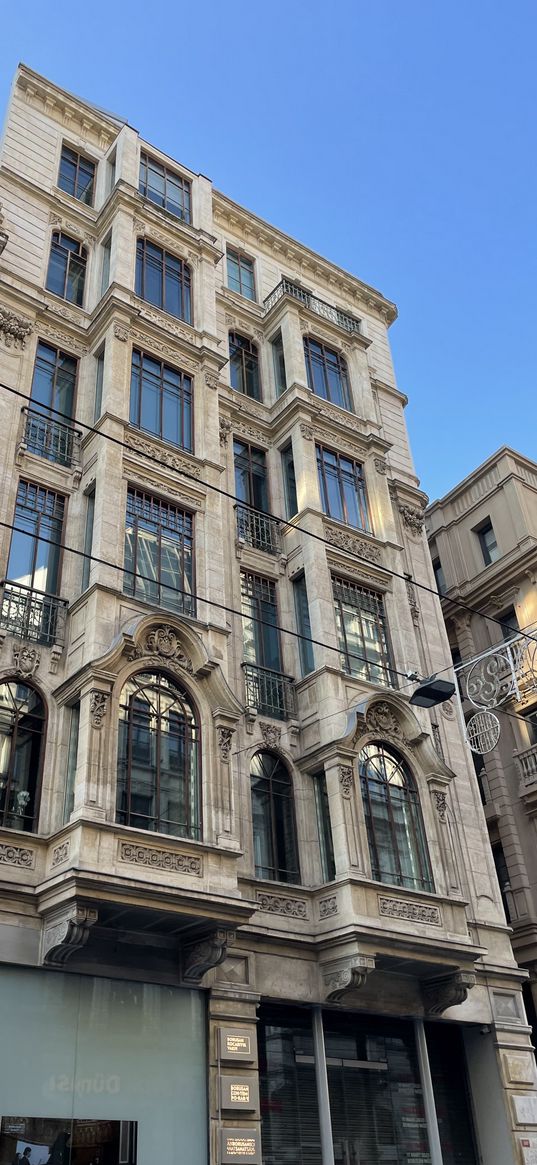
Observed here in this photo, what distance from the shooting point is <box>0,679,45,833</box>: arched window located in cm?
1747

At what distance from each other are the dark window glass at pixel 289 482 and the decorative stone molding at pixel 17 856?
40.2ft

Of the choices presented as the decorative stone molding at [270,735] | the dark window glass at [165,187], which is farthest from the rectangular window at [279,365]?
the decorative stone molding at [270,735]

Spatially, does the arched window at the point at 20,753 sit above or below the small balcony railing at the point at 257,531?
below

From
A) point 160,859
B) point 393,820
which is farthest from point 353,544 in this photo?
point 160,859

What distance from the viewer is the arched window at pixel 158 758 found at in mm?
17781

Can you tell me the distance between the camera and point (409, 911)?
66.4ft

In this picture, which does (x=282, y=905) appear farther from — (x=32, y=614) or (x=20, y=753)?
(x=32, y=614)

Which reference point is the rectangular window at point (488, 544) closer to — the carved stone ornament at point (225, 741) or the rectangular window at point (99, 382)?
the rectangular window at point (99, 382)

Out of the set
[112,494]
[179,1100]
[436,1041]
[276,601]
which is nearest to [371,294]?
[276,601]

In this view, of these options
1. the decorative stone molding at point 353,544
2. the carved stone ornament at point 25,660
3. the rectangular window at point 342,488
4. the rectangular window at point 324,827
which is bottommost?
the rectangular window at point 324,827

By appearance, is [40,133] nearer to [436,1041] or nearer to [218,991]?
[218,991]

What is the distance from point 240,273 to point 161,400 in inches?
367

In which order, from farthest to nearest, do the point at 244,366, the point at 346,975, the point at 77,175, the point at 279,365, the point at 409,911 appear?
1. the point at 279,365
2. the point at 244,366
3. the point at 77,175
4. the point at 409,911
5. the point at 346,975

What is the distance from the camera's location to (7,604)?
19.3m
